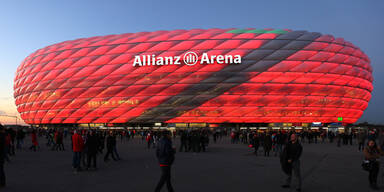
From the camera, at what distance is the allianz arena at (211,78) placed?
51.3 m

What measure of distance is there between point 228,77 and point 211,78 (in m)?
2.52

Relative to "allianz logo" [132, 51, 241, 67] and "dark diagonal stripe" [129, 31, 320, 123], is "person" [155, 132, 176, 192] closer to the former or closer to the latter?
"dark diagonal stripe" [129, 31, 320, 123]

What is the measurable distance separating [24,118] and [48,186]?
66.2 meters

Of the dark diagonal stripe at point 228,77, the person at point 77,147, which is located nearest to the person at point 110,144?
the person at point 77,147

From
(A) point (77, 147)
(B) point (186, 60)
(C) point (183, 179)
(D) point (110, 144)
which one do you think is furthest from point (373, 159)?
(B) point (186, 60)

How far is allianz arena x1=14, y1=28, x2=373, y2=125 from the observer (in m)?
51.3

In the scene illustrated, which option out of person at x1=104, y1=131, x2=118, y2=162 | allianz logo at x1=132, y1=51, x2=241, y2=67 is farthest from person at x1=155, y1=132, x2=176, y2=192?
allianz logo at x1=132, y1=51, x2=241, y2=67

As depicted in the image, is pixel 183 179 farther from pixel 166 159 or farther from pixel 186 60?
pixel 186 60

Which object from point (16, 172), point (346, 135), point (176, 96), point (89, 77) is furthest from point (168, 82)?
point (16, 172)

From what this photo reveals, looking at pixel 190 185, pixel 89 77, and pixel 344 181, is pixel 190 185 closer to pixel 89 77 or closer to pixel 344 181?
pixel 344 181

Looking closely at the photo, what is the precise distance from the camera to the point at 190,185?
880 cm

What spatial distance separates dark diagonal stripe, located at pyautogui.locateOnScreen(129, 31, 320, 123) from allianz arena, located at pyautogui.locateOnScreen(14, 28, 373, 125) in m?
0.15

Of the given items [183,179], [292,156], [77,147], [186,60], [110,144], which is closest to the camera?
[292,156]

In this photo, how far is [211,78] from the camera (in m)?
51.1
